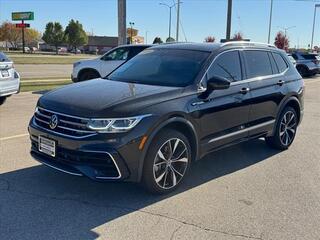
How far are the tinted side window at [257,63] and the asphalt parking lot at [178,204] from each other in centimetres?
134

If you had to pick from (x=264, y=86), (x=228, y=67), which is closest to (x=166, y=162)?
(x=228, y=67)

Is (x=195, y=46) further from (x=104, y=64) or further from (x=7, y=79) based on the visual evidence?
(x=104, y=64)

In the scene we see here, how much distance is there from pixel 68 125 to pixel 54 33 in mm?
99484

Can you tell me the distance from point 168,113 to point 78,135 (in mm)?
1013

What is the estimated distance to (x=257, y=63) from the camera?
6.61 meters

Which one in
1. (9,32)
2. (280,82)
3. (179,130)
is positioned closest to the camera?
(179,130)

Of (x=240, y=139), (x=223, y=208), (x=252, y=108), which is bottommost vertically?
(x=223, y=208)

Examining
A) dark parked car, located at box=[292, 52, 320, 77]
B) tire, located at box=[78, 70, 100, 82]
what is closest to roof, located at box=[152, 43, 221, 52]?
tire, located at box=[78, 70, 100, 82]

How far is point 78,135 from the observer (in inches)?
177

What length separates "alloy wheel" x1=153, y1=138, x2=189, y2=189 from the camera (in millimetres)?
4877

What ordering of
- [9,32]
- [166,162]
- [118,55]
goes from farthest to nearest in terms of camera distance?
[9,32], [118,55], [166,162]

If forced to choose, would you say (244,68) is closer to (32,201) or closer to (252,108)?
(252,108)

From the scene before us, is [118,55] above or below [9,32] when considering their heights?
below

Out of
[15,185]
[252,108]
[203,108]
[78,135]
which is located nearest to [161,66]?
[203,108]
